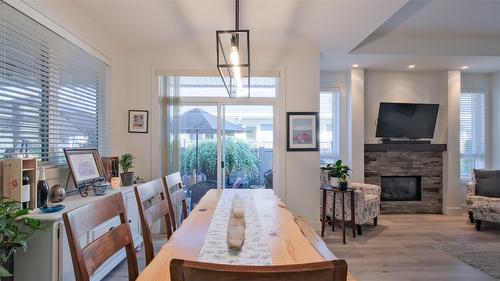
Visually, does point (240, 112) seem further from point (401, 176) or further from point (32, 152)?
point (401, 176)

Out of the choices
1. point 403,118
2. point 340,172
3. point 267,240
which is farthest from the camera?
point 403,118

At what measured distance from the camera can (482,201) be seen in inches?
171

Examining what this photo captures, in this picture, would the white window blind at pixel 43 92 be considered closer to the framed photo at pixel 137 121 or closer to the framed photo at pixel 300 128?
the framed photo at pixel 137 121

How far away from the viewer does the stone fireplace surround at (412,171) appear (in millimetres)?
5352

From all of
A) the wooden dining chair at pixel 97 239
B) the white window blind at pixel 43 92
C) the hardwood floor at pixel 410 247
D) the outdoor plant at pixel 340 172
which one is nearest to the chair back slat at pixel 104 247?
the wooden dining chair at pixel 97 239

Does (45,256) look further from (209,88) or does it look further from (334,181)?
(334,181)

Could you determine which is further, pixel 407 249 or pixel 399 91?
pixel 399 91

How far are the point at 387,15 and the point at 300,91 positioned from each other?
58.5 inches

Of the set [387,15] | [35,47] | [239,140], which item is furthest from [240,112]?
[35,47]

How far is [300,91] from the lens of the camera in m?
4.24

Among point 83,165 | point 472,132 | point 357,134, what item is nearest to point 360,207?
point 357,134

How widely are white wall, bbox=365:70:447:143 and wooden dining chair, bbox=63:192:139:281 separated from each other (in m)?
4.92

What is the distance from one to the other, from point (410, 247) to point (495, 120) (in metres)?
3.75

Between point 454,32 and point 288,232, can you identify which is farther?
point 454,32
